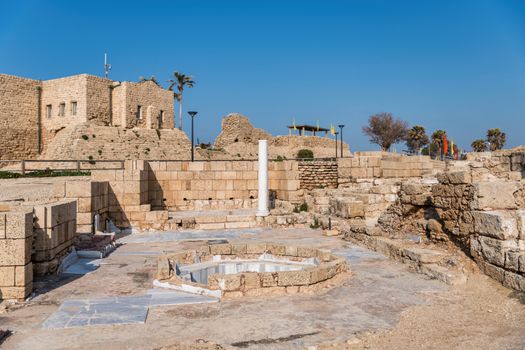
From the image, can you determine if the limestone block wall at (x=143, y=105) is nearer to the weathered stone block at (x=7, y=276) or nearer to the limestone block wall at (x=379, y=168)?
the limestone block wall at (x=379, y=168)

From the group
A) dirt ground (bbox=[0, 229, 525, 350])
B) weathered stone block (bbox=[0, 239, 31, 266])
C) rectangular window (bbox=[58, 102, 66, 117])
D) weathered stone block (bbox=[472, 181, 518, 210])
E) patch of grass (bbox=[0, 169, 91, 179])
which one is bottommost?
dirt ground (bbox=[0, 229, 525, 350])

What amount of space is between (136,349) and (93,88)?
108 feet

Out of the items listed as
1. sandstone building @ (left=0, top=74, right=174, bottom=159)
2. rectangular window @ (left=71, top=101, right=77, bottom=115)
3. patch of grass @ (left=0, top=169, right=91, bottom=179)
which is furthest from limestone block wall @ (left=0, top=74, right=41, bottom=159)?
patch of grass @ (left=0, top=169, right=91, bottom=179)

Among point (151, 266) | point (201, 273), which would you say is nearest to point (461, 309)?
point (201, 273)

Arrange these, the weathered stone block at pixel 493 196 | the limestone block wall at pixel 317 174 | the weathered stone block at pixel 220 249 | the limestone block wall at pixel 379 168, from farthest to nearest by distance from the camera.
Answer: the limestone block wall at pixel 379 168
the limestone block wall at pixel 317 174
the weathered stone block at pixel 220 249
the weathered stone block at pixel 493 196

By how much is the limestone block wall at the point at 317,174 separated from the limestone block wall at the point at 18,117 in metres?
26.1

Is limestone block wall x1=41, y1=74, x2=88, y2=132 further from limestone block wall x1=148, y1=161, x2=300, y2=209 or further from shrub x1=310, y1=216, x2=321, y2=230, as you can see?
shrub x1=310, y1=216, x2=321, y2=230

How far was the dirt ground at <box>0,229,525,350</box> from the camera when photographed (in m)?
4.30

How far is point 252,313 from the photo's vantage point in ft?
17.2

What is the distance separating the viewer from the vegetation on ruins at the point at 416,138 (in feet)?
182

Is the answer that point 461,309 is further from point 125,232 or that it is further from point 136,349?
point 125,232

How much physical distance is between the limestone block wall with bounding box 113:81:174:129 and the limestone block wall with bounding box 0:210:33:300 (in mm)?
30012

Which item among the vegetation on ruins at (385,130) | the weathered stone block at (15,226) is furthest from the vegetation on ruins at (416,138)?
the weathered stone block at (15,226)

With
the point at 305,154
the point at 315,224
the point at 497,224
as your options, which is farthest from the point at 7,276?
the point at 305,154
